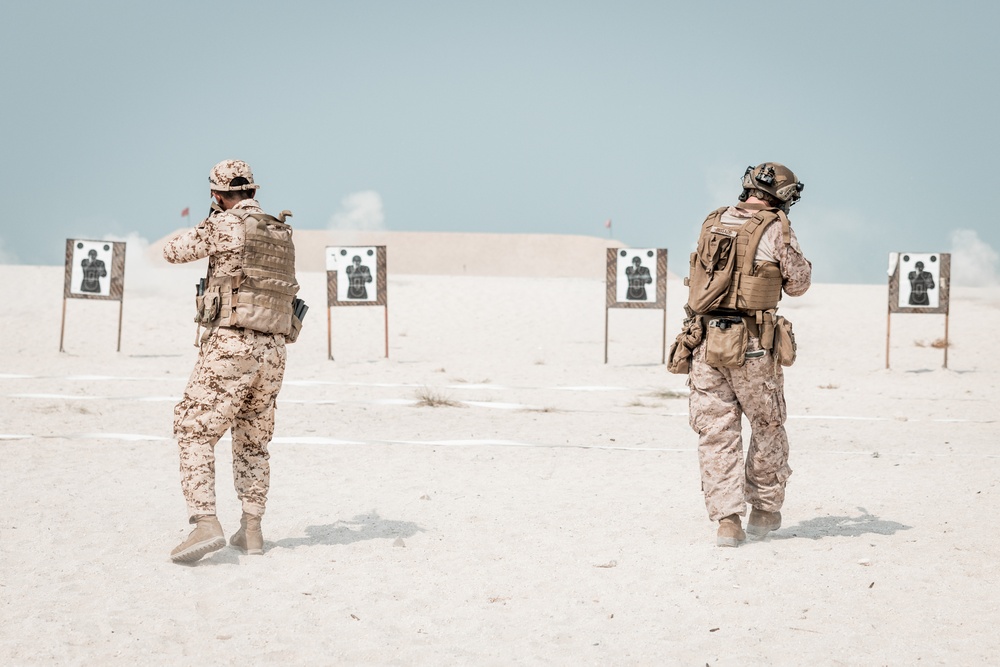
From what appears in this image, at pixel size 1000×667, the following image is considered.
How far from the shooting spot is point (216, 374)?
192 inches

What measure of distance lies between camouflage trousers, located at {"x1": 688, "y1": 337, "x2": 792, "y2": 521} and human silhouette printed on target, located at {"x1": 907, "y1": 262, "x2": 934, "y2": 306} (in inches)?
512

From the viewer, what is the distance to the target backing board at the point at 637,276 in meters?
17.9

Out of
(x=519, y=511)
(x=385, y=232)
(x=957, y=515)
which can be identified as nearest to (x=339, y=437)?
(x=519, y=511)

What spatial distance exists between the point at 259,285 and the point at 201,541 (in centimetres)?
115

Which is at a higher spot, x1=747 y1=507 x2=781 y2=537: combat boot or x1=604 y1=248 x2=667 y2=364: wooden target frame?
x1=604 y1=248 x2=667 y2=364: wooden target frame

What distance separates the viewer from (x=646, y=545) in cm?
551

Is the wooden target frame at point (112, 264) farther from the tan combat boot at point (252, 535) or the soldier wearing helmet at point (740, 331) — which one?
the soldier wearing helmet at point (740, 331)

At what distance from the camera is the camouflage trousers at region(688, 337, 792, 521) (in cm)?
522

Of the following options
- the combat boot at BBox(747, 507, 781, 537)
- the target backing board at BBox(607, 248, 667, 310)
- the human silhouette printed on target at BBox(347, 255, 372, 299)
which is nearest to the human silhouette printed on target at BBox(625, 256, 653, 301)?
the target backing board at BBox(607, 248, 667, 310)

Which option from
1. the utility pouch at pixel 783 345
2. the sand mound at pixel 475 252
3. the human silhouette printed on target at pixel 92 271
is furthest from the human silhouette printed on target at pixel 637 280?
the sand mound at pixel 475 252

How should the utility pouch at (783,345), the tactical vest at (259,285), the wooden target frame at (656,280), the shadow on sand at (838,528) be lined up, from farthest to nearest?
1. the wooden target frame at (656,280)
2. the shadow on sand at (838,528)
3. the utility pouch at (783,345)
4. the tactical vest at (259,285)

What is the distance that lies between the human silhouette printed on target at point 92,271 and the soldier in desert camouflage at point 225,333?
46.5ft

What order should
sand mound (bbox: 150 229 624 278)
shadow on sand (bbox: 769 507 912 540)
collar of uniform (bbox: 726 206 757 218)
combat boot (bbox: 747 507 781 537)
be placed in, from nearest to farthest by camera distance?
collar of uniform (bbox: 726 206 757 218)
combat boot (bbox: 747 507 781 537)
shadow on sand (bbox: 769 507 912 540)
sand mound (bbox: 150 229 624 278)

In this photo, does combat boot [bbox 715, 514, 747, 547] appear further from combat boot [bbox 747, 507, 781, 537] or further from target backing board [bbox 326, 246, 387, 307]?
target backing board [bbox 326, 246, 387, 307]
